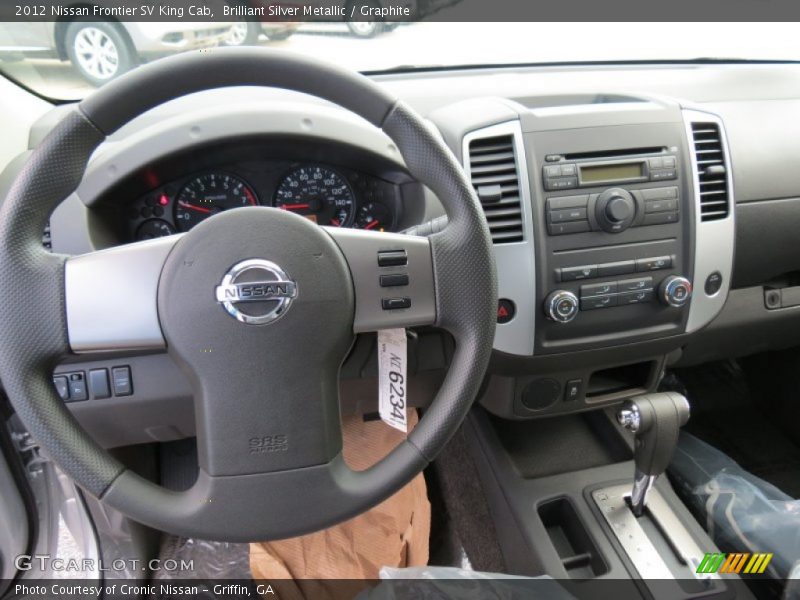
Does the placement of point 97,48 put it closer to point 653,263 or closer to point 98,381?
point 98,381

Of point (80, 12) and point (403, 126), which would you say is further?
point (80, 12)

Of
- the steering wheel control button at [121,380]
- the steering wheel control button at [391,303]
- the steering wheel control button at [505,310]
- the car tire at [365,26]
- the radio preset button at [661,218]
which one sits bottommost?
the steering wheel control button at [121,380]

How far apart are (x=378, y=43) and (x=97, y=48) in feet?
1.92

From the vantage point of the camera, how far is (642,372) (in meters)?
1.36

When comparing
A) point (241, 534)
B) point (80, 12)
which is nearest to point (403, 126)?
point (241, 534)

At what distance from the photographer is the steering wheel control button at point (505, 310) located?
109 cm

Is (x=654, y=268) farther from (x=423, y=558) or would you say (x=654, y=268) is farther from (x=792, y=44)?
(x=792, y=44)

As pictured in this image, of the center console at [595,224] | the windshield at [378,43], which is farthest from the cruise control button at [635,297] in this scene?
the windshield at [378,43]

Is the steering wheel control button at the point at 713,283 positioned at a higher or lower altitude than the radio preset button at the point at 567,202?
lower

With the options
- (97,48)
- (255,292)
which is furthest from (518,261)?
(97,48)

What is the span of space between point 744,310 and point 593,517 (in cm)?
67

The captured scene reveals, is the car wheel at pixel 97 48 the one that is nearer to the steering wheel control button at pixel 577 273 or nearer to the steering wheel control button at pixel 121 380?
the steering wheel control button at pixel 121 380

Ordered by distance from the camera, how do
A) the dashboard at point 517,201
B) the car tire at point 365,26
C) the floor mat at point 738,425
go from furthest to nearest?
the floor mat at point 738,425
the car tire at point 365,26
the dashboard at point 517,201

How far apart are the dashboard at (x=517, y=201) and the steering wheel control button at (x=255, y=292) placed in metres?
0.26
